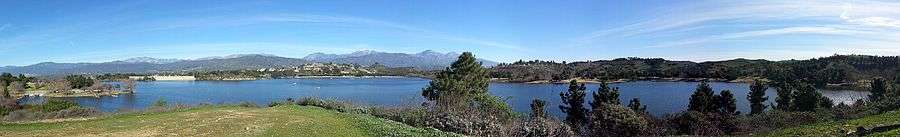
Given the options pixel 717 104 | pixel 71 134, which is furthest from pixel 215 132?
pixel 717 104

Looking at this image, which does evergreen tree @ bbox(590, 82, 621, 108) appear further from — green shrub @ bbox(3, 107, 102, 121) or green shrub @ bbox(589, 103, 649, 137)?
green shrub @ bbox(3, 107, 102, 121)

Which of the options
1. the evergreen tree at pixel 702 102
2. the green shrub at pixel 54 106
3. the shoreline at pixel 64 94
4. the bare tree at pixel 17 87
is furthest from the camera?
the shoreline at pixel 64 94

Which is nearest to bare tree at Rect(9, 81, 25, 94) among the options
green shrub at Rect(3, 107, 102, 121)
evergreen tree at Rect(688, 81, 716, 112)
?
green shrub at Rect(3, 107, 102, 121)

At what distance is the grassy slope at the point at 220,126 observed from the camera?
19.7 metres

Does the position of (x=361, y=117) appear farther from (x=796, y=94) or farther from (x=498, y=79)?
(x=498, y=79)

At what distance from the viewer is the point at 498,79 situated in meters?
167

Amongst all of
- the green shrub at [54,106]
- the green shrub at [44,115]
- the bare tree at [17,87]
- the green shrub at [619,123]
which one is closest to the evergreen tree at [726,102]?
the green shrub at [619,123]

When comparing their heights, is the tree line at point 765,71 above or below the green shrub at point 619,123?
above

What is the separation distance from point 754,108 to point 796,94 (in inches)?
161

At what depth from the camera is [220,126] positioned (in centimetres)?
2128

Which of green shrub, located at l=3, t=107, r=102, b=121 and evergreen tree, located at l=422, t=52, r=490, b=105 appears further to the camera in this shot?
evergreen tree, located at l=422, t=52, r=490, b=105

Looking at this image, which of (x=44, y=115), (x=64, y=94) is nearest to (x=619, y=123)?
(x=44, y=115)

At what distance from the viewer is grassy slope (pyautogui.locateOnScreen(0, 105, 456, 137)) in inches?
776

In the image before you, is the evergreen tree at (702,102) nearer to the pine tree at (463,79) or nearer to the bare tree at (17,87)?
the pine tree at (463,79)
